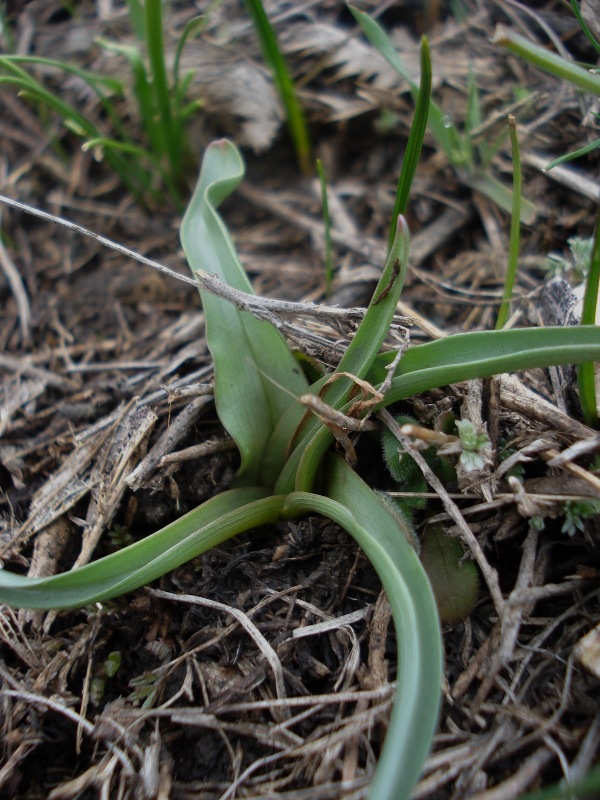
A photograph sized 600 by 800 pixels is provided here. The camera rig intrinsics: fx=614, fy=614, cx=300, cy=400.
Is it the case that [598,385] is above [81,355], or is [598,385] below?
above

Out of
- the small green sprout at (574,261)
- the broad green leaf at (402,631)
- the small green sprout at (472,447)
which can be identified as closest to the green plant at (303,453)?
the broad green leaf at (402,631)

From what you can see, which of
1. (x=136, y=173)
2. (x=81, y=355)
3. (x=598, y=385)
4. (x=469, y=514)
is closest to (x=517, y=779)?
(x=469, y=514)

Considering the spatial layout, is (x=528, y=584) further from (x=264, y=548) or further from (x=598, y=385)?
(x=264, y=548)

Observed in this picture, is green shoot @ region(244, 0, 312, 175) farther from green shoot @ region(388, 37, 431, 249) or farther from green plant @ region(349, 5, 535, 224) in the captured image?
green shoot @ region(388, 37, 431, 249)

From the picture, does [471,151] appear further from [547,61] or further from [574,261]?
[547,61]

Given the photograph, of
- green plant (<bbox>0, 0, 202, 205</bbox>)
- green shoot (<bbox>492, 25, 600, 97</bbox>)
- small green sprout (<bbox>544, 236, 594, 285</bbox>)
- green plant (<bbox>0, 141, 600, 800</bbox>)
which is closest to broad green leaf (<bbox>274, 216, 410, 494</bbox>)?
green plant (<bbox>0, 141, 600, 800</bbox>)

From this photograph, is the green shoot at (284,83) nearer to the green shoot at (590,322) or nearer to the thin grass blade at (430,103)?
the thin grass blade at (430,103)
